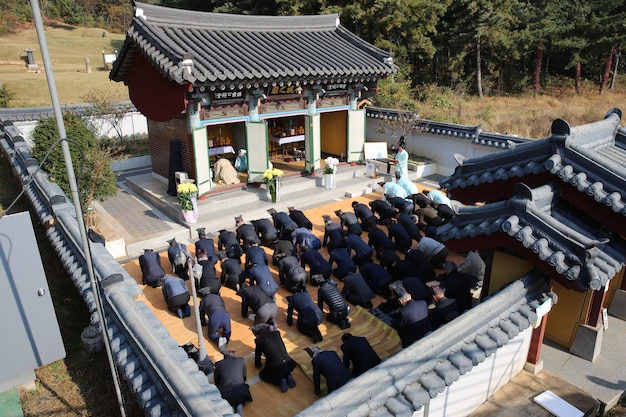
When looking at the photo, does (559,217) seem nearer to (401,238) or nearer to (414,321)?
(414,321)

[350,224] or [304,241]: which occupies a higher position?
[304,241]

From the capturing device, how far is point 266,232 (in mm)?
12062

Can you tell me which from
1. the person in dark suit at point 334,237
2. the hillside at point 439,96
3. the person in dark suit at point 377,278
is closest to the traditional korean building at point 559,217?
the person in dark suit at point 377,278

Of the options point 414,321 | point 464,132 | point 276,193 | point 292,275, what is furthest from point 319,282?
point 464,132

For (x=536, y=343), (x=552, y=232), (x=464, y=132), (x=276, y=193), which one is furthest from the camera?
(x=464, y=132)

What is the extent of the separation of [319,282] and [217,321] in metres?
2.62

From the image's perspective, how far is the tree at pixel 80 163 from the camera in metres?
11.8

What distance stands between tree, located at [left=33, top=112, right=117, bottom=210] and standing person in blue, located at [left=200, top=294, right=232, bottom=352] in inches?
197

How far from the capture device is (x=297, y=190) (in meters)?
16.8

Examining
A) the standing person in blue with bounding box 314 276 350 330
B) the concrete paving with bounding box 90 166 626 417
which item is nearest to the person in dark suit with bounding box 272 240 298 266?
the standing person in blue with bounding box 314 276 350 330

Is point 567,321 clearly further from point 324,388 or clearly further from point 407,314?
point 324,388

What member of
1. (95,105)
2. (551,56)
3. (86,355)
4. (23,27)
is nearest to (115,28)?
(23,27)

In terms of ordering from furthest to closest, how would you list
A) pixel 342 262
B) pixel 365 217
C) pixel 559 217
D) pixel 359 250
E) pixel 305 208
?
pixel 305 208 < pixel 365 217 < pixel 359 250 < pixel 342 262 < pixel 559 217

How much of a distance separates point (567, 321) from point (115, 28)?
261ft
